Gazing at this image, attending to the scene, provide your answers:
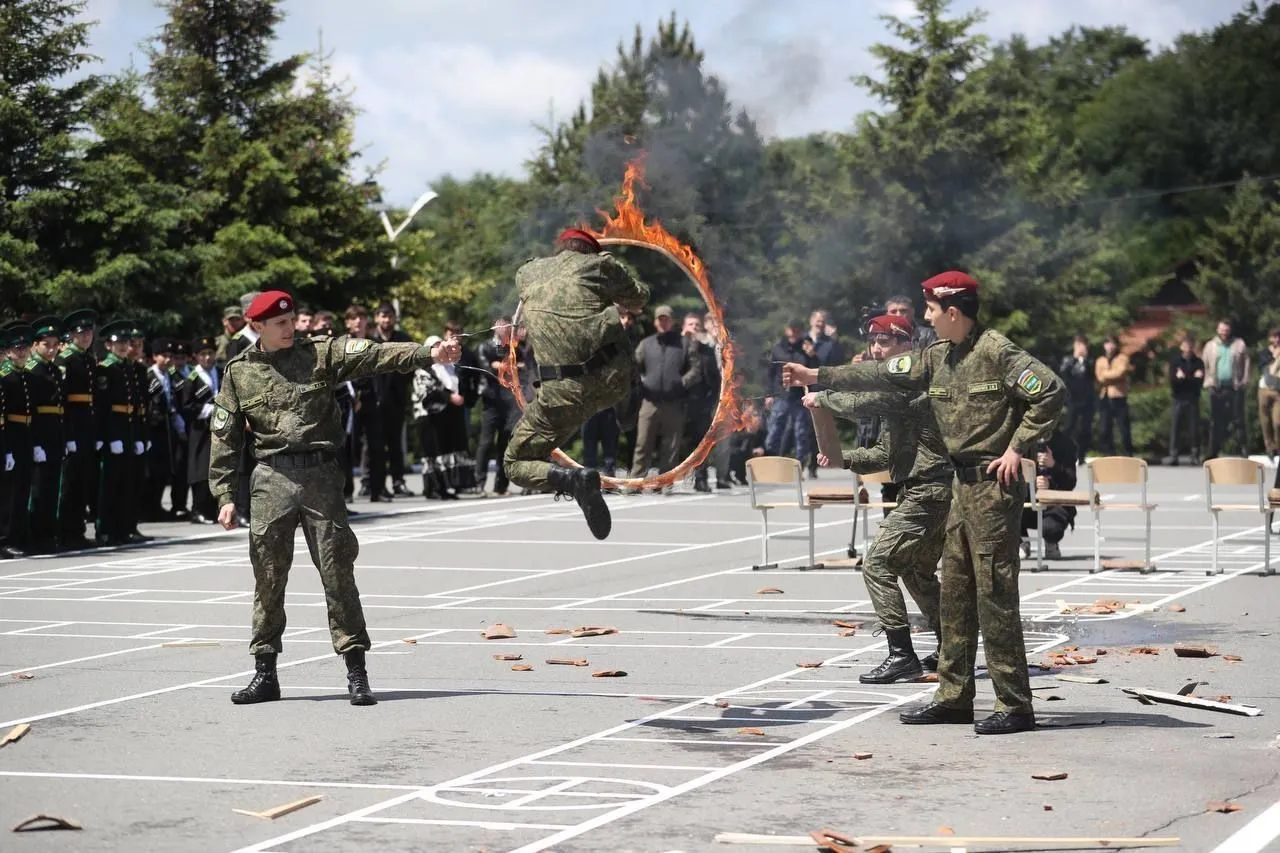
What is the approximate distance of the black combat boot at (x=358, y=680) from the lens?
11.0 metres

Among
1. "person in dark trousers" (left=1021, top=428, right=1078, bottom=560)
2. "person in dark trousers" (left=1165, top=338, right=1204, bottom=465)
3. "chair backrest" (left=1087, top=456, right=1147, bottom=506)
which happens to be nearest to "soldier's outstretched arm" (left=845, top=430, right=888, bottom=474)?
"chair backrest" (left=1087, top=456, right=1147, bottom=506)

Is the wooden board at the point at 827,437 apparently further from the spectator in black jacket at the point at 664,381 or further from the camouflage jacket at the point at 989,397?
the spectator in black jacket at the point at 664,381

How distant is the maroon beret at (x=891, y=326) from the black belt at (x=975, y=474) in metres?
2.45

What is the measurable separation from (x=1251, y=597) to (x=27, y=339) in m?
11.8

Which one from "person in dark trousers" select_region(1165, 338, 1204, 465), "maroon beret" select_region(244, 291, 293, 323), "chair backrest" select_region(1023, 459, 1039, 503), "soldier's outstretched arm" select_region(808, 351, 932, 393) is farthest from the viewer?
"person in dark trousers" select_region(1165, 338, 1204, 465)

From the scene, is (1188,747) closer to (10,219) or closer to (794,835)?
(794,835)

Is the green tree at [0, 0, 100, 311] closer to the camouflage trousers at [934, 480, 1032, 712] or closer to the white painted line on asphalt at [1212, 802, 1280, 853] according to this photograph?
the camouflage trousers at [934, 480, 1032, 712]

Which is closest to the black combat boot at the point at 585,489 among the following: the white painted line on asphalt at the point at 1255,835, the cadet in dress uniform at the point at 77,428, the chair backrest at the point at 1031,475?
the white painted line on asphalt at the point at 1255,835

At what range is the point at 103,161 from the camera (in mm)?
30750

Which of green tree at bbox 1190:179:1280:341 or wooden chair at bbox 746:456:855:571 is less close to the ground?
green tree at bbox 1190:179:1280:341

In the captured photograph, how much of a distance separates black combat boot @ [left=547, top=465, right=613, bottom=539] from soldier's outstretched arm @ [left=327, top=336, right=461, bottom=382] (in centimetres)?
91

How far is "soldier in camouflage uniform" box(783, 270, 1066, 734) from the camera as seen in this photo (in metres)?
10.1

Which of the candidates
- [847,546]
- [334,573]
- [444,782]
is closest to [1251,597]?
[847,546]

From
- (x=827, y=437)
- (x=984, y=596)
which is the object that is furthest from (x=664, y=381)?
(x=984, y=596)
